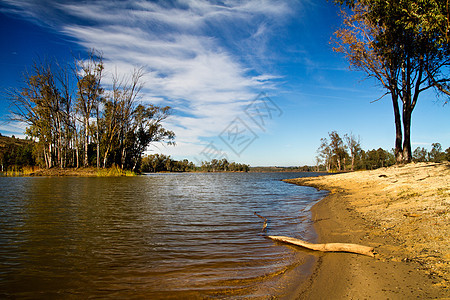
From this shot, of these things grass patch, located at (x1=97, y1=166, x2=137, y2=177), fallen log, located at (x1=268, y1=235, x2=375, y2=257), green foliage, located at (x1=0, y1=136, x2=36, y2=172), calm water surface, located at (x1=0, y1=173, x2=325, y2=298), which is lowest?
calm water surface, located at (x1=0, y1=173, x2=325, y2=298)

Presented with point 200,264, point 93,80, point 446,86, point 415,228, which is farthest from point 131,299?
point 93,80

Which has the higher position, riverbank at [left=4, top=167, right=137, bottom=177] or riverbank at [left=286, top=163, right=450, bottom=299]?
riverbank at [left=4, top=167, right=137, bottom=177]

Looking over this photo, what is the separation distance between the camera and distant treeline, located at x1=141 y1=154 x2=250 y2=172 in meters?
99.9

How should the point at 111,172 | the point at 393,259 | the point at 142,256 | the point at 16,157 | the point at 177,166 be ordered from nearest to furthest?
1. the point at 393,259
2. the point at 142,256
3. the point at 111,172
4. the point at 16,157
5. the point at 177,166

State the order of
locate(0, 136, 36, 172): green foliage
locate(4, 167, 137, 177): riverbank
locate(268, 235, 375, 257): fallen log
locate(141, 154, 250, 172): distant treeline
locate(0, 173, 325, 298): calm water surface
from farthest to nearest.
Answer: locate(141, 154, 250, 172): distant treeline, locate(0, 136, 36, 172): green foliage, locate(4, 167, 137, 177): riverbank, locate(268, 235, 375, 257): fallen log, locate(0, 173, 325, 298): calm water surface

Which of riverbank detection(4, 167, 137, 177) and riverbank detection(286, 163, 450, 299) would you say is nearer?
riverbank detection(286, 163, 450, 299)

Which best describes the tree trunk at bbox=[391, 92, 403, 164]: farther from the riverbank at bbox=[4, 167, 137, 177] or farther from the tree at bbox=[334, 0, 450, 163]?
the riverbank at bbox=[4, 167, 137, 177]

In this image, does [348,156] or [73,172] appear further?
[348,156]

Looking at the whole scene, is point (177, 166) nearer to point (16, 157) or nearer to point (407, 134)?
point (16, 157)

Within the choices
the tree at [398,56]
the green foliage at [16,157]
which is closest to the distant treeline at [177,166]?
the green foliage at [16,157]

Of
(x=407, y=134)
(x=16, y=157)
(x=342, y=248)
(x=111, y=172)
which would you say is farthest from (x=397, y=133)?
(x=16, y=157)

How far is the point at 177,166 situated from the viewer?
118438mm

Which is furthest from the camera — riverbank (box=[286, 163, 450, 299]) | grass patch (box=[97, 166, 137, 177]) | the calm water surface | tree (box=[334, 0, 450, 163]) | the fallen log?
grass patch (box=[97, 166, 137, 177])

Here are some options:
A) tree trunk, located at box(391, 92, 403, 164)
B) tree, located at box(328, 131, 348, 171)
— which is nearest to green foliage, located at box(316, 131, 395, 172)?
tree, located at box(328, 131, 348, 171)
